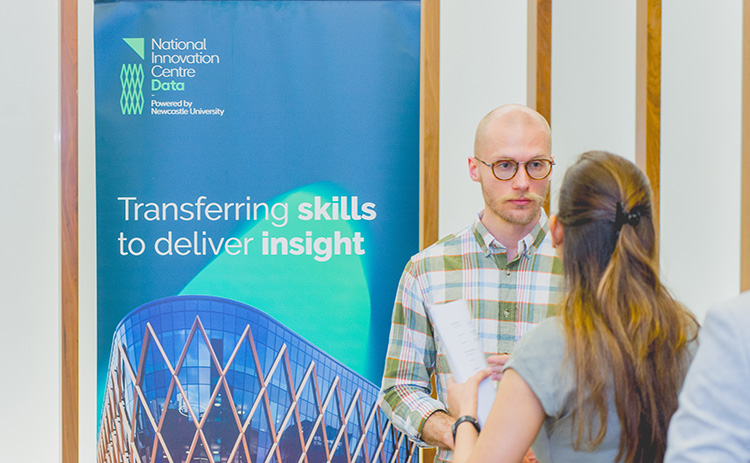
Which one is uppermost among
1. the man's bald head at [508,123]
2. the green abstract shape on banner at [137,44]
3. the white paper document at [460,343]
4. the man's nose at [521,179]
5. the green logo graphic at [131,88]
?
the green abstract shape on banner at [137,44]

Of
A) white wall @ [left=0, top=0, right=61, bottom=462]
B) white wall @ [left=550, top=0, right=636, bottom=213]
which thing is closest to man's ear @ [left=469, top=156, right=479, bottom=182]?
white wall @ [left=550, top=0, right=636, bottom=213]

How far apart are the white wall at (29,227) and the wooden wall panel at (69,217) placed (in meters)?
0.12

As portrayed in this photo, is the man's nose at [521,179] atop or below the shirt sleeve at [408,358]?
atop

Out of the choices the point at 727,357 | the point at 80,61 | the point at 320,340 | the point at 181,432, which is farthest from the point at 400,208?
the point at 727,357

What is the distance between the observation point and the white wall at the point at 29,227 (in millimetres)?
2756

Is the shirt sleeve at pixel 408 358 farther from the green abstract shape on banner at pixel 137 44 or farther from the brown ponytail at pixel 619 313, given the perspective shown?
the green abstract shape on banner at pixel 137 44

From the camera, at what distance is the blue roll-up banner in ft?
8.59

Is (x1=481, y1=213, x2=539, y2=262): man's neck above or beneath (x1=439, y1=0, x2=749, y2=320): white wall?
beneath

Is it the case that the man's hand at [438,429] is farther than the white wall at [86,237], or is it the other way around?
the white wall at [86,237]

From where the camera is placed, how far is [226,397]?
2.53 metres

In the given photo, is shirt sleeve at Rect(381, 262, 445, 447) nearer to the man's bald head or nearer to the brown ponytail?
the man's bald head

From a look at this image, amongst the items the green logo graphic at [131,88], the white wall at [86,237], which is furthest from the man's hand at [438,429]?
the green logo graphic at [131,88]

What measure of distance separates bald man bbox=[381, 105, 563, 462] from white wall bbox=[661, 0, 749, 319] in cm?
56

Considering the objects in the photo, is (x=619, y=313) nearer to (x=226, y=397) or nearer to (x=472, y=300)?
(x=472, y=300)
